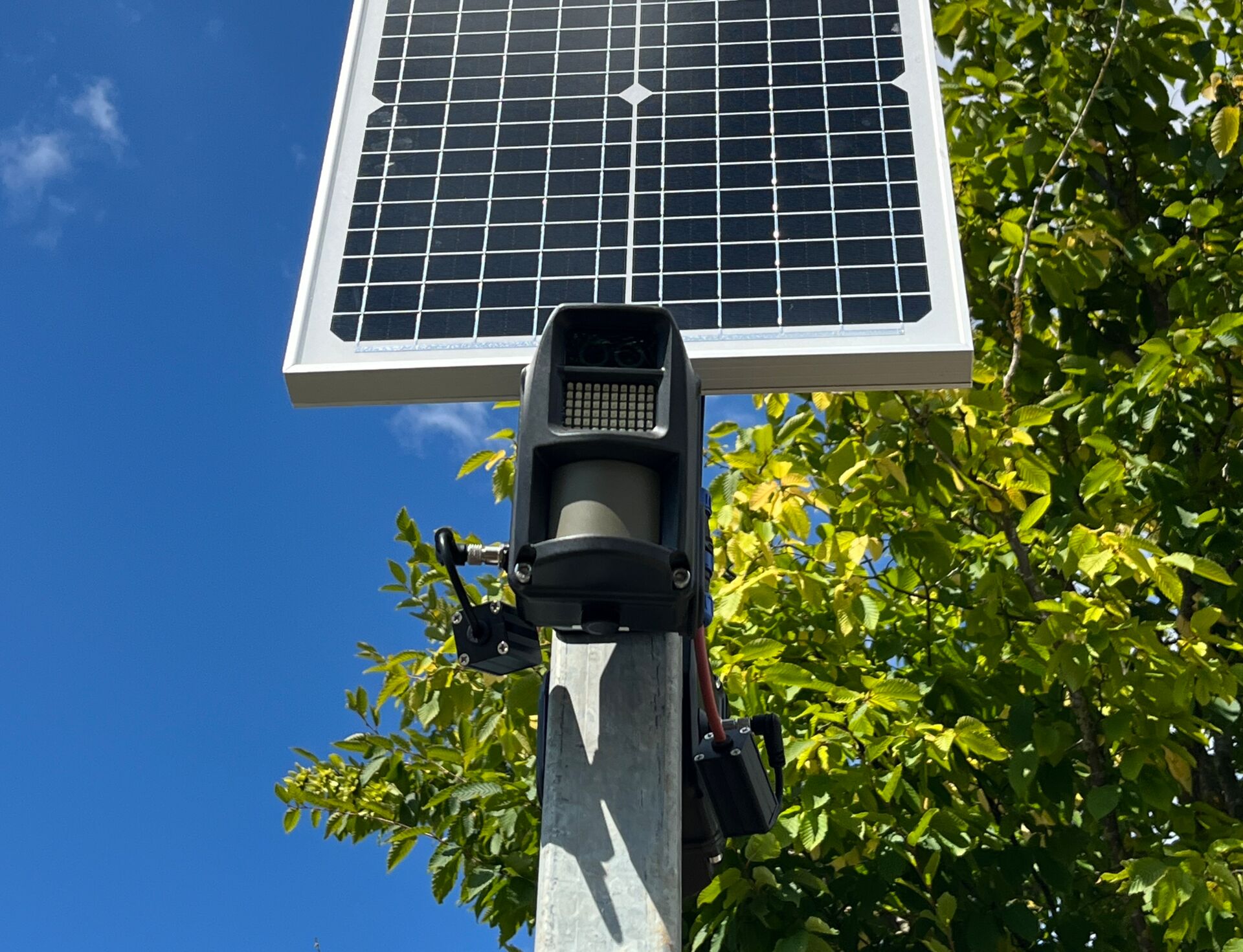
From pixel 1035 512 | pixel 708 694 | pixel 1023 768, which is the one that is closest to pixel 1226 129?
pixel 1035 512

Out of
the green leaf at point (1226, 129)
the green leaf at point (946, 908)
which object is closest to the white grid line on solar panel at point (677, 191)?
the green leaf at point (946, 908)

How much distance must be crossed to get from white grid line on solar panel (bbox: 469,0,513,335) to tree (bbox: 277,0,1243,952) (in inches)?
68.6

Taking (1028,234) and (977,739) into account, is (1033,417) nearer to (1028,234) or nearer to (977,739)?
(1028,234)

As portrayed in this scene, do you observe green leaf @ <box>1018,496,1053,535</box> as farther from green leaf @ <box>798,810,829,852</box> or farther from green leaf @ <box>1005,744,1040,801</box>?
green leaf @ <box>798,810,829,852</box>

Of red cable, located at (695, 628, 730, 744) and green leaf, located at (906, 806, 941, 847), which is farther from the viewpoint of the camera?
green leaf, located at (906, 806, 941, 847)

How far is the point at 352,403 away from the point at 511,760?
8.94ft

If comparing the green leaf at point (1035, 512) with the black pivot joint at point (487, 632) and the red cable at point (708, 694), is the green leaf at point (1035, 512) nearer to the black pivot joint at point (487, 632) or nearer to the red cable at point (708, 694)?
the red cable at point (708, 694)

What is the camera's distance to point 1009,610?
5.45 m

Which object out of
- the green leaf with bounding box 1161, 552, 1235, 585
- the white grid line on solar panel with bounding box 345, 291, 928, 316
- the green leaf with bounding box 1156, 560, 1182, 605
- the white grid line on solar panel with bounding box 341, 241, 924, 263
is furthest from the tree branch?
the white grid line on solar panel with bounding box 345, 291, 928, 316

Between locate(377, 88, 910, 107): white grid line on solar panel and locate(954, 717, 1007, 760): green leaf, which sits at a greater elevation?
locate(377, 88, 910, 107): white grid line on solar panel

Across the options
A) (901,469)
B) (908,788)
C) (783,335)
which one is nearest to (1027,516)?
(901,469)

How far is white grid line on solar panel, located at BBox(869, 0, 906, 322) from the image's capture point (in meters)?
3.06

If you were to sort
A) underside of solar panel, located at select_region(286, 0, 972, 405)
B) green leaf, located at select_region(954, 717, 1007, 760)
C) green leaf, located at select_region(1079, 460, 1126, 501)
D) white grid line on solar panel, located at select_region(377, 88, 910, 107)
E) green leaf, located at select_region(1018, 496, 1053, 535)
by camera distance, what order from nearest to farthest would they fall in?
underside of solar panel, located at select_region(286, 0, 972, 405), white grid line on solar panel, located at select_region(377, 88, 910, 107), green leaf, located at select_region(954, 717, 1007, 760), green leaf, located at select_region(1018, 496, 1053, 535), green leaf, located at select_region(1079, 460, 1126, 501)

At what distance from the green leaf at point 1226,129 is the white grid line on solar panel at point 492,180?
12.5 feet
